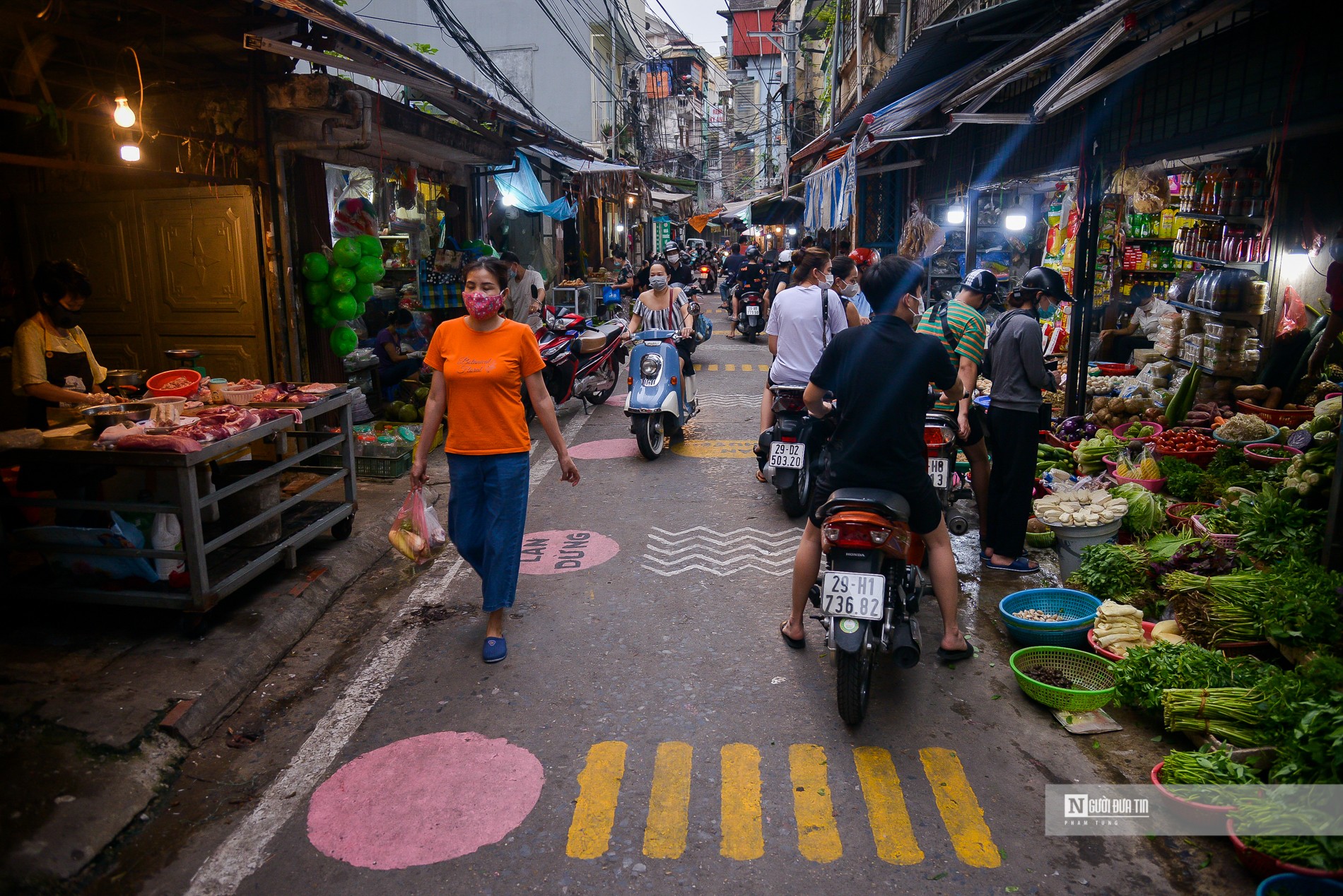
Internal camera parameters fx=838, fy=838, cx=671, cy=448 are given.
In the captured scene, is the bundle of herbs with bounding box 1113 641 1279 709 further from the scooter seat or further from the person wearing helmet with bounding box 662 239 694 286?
the person wearing helmet with bounding box 662 239 694 286

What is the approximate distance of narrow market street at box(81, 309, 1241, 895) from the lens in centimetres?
302

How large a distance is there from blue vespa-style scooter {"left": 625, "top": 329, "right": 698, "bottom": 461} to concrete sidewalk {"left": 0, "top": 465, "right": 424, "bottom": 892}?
3.69 meters

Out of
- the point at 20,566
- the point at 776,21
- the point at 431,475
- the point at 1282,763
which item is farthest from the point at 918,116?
the point at 776,21

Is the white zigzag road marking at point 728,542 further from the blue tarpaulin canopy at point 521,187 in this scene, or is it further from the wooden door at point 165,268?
the blue tarpaulin canopy at point 521,187

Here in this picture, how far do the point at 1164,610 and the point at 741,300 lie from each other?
14.4 meters

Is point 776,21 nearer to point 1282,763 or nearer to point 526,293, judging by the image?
point 526,293

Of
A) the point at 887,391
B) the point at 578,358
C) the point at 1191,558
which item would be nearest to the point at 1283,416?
the point at 1191,558

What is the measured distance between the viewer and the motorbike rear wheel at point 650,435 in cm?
861

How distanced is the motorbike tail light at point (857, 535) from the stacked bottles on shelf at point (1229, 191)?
6.55 metres

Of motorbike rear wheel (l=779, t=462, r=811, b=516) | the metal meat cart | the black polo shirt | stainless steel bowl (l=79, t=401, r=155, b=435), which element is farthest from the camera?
motorbike rear wheel (l=779, t=462, r=811, b=516)

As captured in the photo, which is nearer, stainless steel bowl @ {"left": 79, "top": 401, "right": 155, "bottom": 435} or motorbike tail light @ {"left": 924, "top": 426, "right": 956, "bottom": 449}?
stainless steel bowl @ {"left": 79, "top": 401, "right": 155, "bottom": 435}

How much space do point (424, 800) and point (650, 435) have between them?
551cm

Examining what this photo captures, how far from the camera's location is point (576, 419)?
11.0 m

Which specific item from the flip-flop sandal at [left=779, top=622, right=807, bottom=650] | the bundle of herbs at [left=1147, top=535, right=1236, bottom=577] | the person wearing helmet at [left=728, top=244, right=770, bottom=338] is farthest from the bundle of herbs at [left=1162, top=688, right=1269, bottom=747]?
the person wearing helmet at [left=728, top=244, right=770, bottom=338]
